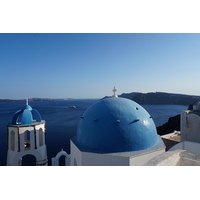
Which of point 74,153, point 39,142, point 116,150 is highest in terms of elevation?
point 116,150

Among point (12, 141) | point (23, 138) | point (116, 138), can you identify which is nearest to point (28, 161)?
point (12, 141)

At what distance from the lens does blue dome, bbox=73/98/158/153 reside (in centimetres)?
591

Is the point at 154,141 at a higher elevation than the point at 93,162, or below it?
higher

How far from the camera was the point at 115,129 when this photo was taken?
238 inches

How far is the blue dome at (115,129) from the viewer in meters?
5.91

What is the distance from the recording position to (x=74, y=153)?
701 centimetres

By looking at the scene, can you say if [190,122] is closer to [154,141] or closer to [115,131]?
[154,141]

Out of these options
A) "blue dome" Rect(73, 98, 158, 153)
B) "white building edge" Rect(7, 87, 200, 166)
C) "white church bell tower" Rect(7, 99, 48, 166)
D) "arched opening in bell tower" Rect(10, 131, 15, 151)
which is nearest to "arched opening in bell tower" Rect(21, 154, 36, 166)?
"white church bell tower" Rect(7, 99, 48, 166)

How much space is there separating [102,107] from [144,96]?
10840cm

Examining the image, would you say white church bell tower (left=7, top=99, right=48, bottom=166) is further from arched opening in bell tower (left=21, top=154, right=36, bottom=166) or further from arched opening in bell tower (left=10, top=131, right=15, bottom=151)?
arched opening in bell tower (left=21, top=154, right=36, bottom=166)

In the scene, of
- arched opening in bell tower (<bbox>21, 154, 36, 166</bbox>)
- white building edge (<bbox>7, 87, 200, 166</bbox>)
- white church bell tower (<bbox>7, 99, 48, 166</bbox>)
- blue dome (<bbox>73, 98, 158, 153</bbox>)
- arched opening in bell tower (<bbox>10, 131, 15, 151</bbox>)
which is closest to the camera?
white building edge (<bbox>7, 87, 200, 166</bbox>)

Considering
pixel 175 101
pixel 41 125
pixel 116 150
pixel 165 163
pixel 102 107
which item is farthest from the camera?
pixel 175 101

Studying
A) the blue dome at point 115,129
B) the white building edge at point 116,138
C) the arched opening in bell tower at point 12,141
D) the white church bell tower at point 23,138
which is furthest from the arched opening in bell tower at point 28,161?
the blue dome at point 115,129

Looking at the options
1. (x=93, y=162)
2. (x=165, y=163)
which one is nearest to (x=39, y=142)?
(x=93, y=162)
